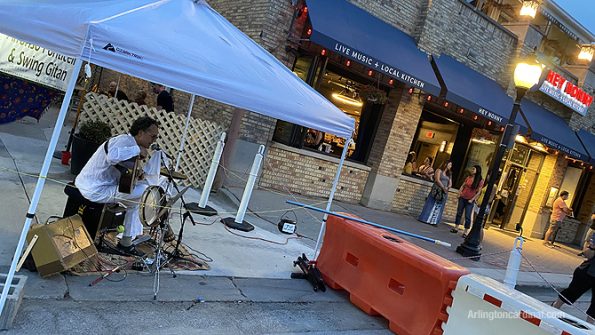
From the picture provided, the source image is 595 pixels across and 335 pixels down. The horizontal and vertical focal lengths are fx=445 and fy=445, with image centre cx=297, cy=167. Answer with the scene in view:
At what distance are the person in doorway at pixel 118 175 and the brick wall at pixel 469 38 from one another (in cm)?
901

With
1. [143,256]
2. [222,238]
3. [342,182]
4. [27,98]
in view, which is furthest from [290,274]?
[342,182]

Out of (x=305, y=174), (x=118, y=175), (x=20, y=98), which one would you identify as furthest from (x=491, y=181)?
(x=20, y=98)

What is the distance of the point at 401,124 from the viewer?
11.9 meters

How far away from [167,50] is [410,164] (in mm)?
10581

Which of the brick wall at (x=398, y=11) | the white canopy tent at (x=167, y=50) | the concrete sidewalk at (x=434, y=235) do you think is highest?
the brick wall at (x=398, y=11)

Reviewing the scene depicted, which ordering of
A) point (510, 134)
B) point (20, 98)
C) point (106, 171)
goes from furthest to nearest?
point (510, 134), point (20, 98), point (106, 171)

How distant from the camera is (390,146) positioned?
11875 millimetres

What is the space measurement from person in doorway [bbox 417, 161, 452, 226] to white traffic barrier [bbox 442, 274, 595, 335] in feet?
26.1

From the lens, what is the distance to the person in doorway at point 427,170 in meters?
13.2

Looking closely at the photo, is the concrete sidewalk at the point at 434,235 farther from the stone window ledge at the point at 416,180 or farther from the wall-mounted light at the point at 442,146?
the wall-mounted light at the point at 442,146

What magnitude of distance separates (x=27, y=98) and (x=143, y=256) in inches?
132

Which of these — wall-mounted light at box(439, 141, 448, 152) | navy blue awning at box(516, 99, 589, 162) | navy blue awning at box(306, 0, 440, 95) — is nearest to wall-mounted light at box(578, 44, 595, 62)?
navy blue awning at box(516, 99, 589, 162)

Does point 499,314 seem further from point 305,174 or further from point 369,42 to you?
point 369,42

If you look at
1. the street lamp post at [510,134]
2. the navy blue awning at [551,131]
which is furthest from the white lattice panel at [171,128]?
the navy blue awning at [551,131]
